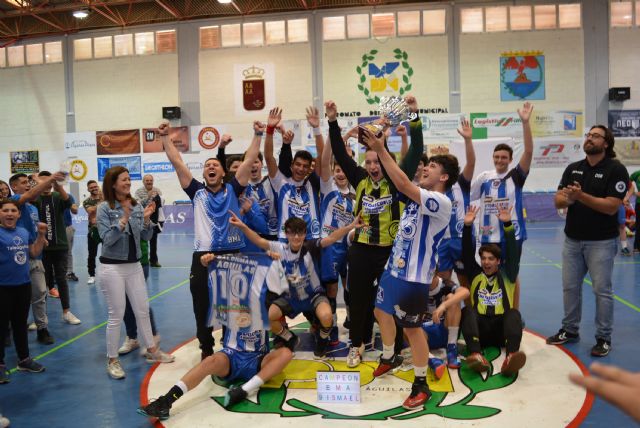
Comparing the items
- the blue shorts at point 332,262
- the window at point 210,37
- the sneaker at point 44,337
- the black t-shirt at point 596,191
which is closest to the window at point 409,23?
the window at point 210,37

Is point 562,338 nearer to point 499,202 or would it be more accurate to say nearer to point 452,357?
point 452,357

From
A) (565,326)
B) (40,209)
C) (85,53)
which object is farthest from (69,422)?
(85,53)

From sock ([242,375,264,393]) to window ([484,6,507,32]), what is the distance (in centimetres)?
1722


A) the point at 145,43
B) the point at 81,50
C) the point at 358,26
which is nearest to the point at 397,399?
the point at 358,26

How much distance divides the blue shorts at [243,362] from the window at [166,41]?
17780 mm

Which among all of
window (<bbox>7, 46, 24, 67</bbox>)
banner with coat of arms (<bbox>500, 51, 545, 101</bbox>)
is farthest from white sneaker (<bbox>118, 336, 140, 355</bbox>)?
window (<bbox>7, 46, 24, 67</bbox>)

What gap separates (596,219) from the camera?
5.01 metres

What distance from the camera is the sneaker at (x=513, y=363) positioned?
4.26 meters

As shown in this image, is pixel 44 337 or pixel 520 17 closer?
pixel 44 337

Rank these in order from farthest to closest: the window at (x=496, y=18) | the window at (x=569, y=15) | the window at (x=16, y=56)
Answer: the window at (x=16, y=56) → the window at (x=496, y=18) → the window at (x=569, y=15)

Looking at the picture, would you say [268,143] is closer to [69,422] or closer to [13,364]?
[69,422]

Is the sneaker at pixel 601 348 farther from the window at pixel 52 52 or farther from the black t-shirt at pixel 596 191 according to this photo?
the window at pixel 52 52

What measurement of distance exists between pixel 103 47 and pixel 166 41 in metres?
2.75

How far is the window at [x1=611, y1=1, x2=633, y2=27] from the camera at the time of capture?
17.5 meters
